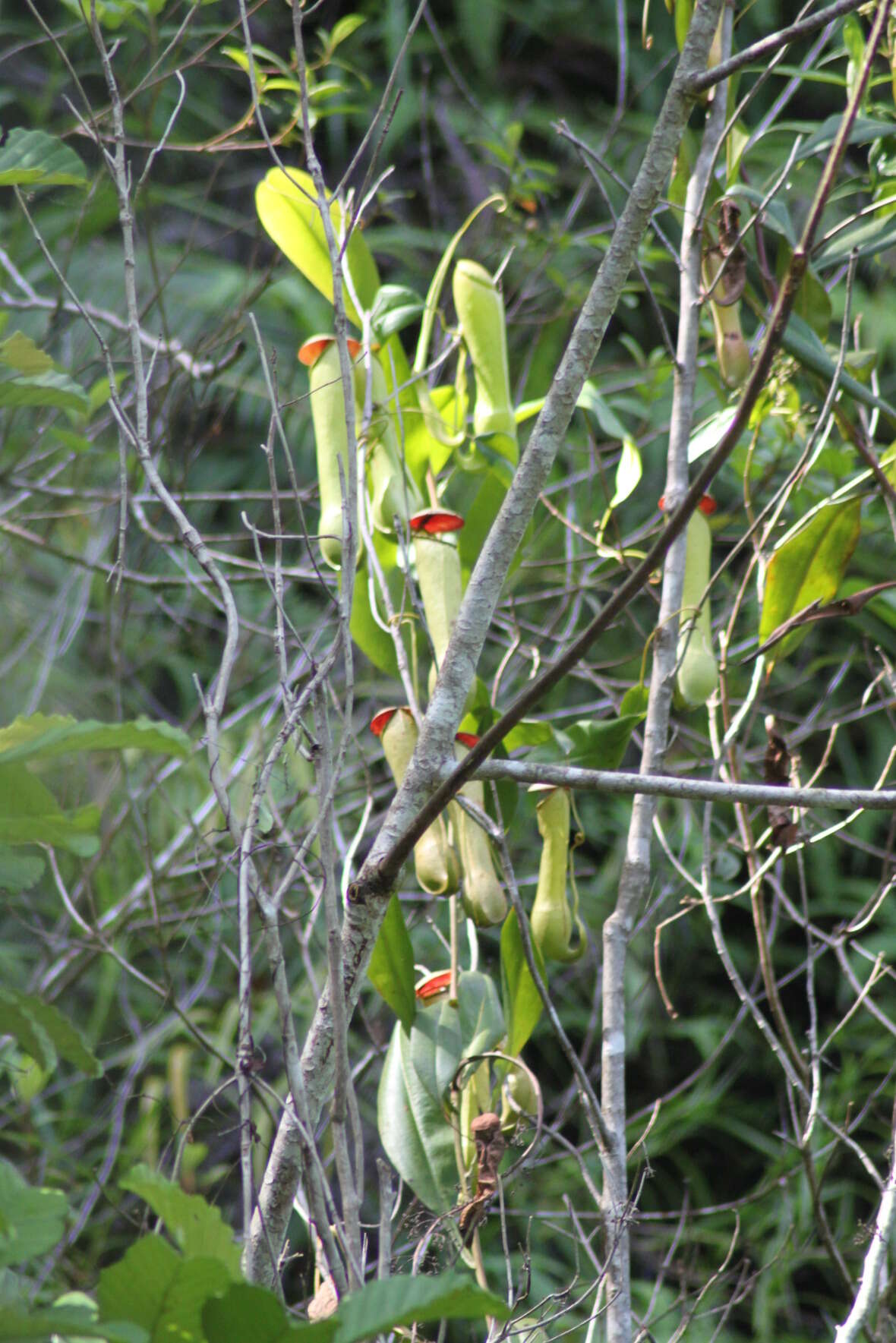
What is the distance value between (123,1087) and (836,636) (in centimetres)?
157

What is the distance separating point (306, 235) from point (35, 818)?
0.61m

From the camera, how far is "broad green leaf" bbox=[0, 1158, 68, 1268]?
323 millimetres

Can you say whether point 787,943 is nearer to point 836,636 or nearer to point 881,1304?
point 836,636

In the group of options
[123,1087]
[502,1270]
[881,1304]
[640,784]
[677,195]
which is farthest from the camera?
[502,1270]

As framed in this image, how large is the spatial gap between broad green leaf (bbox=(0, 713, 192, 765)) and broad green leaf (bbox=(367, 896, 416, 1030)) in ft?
1.35

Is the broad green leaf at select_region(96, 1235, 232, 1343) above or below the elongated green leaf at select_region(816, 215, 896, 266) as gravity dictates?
below

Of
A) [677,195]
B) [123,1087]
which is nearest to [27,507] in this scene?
[123,1087]

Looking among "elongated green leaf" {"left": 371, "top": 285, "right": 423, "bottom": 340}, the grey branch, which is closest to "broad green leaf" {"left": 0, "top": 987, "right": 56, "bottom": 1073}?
the grey branch

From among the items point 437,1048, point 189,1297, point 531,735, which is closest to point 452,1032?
point 437,1048

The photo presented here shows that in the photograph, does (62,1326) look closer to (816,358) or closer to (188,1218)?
(188,1218)

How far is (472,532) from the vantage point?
3.01 feet

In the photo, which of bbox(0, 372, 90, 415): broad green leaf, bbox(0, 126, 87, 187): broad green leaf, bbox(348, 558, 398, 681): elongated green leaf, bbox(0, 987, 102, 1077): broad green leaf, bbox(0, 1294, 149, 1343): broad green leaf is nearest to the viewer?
bbox(0, 1294, 149, 1343): broad green leaf

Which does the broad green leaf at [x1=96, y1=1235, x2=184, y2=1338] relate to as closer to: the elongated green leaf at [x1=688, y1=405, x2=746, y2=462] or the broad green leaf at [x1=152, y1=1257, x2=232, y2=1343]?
the broad green leaf at [x1=152, y1=1257, x2=232, y2=1343]

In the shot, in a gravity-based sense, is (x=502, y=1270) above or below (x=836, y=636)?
below
